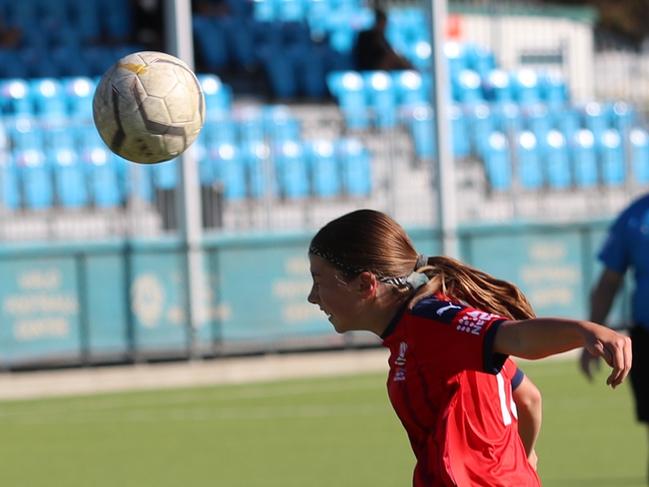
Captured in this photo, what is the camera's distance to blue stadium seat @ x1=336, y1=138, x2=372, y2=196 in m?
18.2

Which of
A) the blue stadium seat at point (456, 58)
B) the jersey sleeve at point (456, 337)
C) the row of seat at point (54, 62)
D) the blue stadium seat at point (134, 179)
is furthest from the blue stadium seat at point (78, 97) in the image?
the jersey sleeve at point (456, 337)

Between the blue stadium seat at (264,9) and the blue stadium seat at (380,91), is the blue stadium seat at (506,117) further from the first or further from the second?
the blue stadium seat at (264,9)

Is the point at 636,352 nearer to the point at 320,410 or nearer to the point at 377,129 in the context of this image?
the point at 320,410

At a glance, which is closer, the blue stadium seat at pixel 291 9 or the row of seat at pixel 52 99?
the row of seat at pixel 52 99

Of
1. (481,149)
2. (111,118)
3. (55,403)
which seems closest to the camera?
(111,118)

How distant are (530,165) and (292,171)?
135 inches

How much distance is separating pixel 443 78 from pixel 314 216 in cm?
243

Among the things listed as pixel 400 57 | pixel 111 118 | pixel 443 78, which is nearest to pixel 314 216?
pixel 443 78

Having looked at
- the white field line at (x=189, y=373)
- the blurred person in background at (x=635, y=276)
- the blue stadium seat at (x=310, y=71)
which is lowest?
the white field line at (x=189, y=373)

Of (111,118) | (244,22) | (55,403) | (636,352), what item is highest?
(244,22)

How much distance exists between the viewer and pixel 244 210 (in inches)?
680

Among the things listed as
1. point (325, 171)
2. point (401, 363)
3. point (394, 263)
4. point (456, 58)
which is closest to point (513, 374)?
point (401, 363)

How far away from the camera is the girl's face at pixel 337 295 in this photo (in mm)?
4016

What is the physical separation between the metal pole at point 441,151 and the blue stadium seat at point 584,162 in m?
2.96
